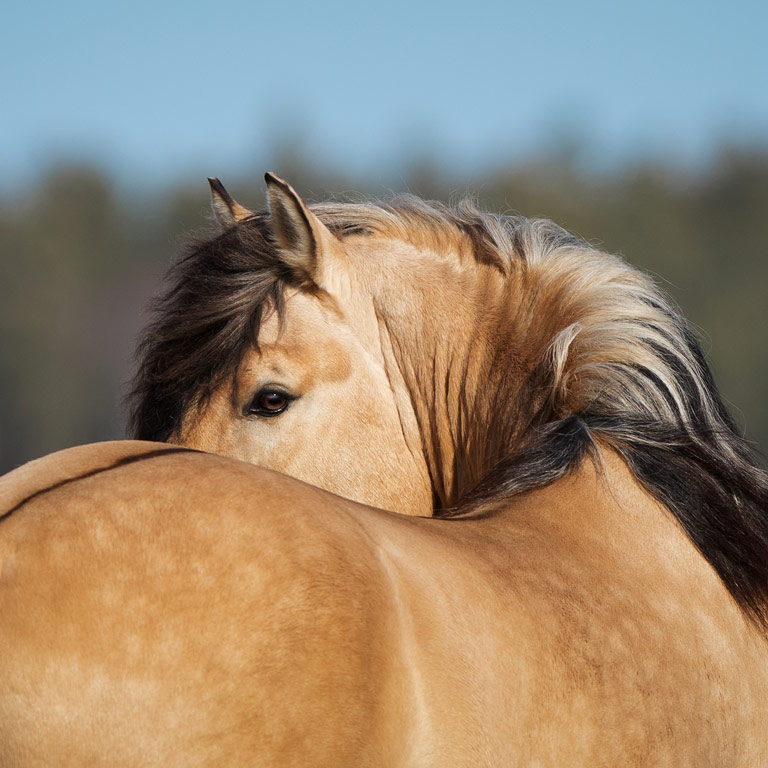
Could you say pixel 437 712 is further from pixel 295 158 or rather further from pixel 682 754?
pixel 295 158

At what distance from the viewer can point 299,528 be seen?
4.58 ft

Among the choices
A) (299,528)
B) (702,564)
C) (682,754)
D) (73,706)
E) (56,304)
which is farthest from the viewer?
(56,304)

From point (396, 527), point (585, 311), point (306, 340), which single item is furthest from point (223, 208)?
point (396, 527)

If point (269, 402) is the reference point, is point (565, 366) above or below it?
above

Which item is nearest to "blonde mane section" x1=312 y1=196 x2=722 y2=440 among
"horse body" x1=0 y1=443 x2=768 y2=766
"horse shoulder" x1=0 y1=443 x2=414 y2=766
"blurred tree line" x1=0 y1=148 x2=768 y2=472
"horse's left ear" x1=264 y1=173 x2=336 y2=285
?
"horse's left ear" x1=264 y1=173 x2=336 y2=285

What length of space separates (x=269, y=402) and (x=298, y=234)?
528 mm

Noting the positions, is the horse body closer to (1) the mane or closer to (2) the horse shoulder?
(2) the horse shoulder

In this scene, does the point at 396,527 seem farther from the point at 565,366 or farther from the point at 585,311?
the point at 585,311

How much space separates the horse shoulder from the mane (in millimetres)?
881

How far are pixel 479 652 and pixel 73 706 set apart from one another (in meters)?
0.62

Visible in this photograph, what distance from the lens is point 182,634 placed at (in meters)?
1.28

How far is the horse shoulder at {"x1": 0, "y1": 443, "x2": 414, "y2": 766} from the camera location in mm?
1251

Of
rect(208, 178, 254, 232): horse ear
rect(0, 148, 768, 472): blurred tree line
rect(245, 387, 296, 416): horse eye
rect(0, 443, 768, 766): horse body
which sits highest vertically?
rect(208, 178, 254, 232): horse ear

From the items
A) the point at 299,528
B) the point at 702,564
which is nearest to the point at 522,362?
the point at 702,564
